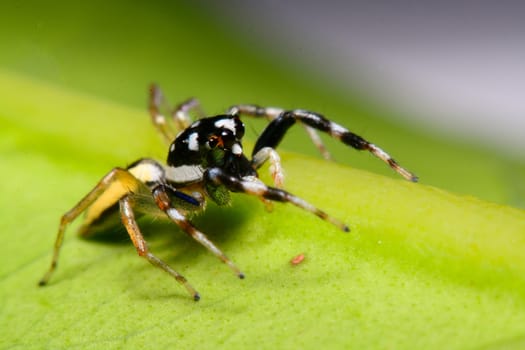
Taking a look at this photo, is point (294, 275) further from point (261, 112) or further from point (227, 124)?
point (261, 112)

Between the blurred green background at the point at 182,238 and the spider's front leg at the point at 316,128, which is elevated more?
the spider's front leg at the point at 316,128

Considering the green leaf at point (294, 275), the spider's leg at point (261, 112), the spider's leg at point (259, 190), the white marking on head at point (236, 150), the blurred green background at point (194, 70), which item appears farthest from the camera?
the blurred green background at point (194, 70)

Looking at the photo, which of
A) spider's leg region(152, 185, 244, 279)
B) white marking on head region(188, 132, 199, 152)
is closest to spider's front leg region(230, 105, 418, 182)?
white marking on head region(188, 132, 199, 152)

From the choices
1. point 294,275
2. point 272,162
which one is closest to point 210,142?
point 272,162

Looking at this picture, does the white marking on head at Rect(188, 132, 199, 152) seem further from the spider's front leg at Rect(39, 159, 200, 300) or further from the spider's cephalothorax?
the spider's front leg at Rect(39, 159, 200, 300)

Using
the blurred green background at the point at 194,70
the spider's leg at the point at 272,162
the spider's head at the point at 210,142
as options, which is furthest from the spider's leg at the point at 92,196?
the blurred green background at the point at 194,70

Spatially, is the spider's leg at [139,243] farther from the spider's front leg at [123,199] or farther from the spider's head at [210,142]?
the spider's head at [210,142]
